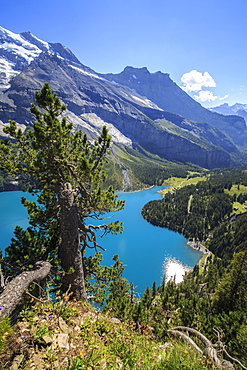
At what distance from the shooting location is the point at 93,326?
5.87 meters

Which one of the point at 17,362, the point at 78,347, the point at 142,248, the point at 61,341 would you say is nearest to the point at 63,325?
the point at 61,341

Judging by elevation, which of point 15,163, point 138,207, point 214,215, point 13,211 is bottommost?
point 13,211

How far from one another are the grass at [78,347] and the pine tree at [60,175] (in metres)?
2.64

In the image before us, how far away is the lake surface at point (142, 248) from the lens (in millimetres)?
70400

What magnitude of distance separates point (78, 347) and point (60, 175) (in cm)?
781

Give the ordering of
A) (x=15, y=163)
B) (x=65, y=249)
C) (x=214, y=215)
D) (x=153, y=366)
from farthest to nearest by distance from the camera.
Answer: (x=214, y=215)
(x=15, y=163)
(x=65, y=249)
(x=153, y=366)

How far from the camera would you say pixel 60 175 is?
10.6 m

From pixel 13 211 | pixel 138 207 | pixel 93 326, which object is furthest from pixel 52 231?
pixel 138 207

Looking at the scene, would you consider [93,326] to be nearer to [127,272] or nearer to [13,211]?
[127,272]

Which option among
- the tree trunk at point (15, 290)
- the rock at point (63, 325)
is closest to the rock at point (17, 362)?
the tree trunk at point (15, 290)

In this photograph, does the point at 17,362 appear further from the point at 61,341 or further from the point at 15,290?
the point at 15,290

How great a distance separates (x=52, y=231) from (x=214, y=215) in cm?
15184

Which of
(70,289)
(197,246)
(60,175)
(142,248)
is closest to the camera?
(70,289)

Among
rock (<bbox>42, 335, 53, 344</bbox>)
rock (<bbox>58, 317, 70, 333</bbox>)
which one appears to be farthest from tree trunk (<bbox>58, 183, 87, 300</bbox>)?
rock (<bbox>42, 335, 53, 344</bbox>)
